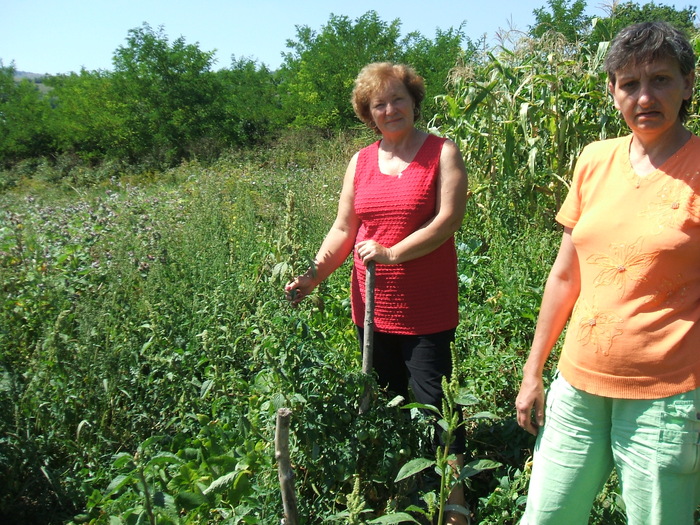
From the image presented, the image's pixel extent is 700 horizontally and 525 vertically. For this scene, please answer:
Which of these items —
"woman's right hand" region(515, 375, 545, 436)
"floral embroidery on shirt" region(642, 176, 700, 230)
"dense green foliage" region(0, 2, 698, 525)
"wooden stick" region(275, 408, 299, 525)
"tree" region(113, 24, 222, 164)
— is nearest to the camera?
"floral embroidery on shirt" region(642, 176, 700, 230)

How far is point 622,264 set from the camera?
57.7 inches

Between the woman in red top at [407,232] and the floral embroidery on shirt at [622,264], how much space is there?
0.75 metres

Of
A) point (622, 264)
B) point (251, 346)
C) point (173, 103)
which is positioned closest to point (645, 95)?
point (622, 264)

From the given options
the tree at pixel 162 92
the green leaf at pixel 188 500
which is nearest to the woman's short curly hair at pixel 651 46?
the green leaf at pixel 188 500

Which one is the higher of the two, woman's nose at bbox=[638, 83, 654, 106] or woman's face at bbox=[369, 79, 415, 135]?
woman's face at bbox=[369, 79, 415, 135]

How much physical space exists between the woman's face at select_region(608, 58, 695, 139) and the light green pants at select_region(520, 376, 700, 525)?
2.10 ft

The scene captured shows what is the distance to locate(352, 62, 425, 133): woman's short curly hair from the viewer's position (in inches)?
92.4

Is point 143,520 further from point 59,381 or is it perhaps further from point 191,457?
point 59,381

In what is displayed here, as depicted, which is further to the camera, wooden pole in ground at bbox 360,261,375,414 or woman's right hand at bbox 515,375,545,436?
wooden pole in ground at bbox 360,261,375,414

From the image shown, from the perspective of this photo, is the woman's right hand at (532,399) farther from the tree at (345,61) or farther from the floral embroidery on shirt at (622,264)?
the tree at (345,61)

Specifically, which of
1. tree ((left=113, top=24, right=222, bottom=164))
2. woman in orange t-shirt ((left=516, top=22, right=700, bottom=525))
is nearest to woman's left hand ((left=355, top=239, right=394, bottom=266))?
woman in orange t-shirt ((left=516, top=22, right=700, bottom=525))

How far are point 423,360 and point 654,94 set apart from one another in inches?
49.1

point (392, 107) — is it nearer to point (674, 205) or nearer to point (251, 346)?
point (674, 205)

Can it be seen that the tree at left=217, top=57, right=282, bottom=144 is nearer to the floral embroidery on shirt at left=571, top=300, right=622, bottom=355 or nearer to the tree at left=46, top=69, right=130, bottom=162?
the tree at left=46, top=69, right=130, bottom=162
